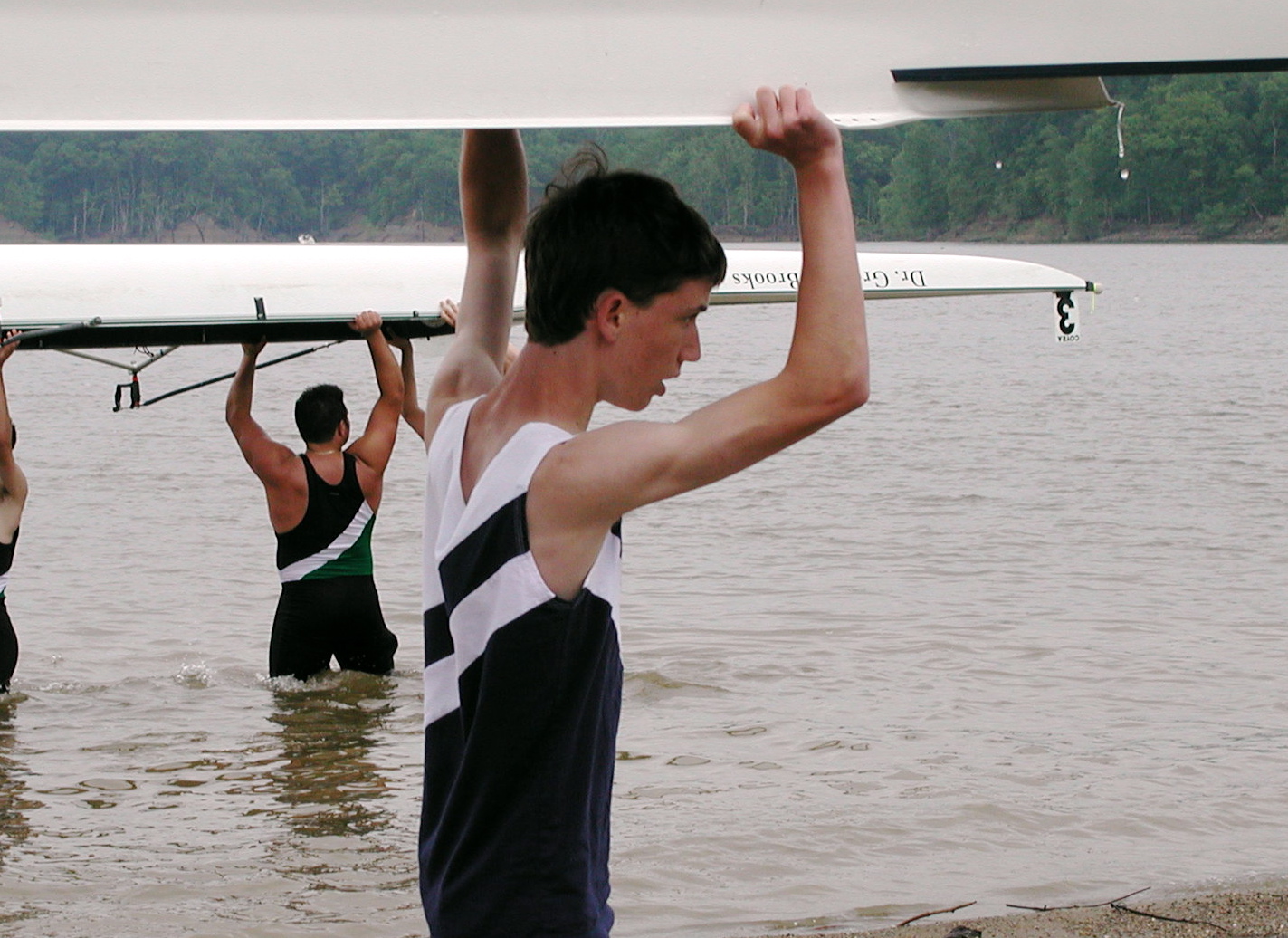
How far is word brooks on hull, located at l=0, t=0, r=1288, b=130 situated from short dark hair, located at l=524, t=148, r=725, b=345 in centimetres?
10

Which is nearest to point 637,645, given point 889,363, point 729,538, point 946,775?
point 946,775

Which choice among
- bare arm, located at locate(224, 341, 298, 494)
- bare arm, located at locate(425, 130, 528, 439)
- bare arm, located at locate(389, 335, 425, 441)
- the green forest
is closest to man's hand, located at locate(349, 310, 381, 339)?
bare arm, located at locate(389, 335, 425, 441)

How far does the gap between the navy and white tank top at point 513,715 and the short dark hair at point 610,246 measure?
15cm

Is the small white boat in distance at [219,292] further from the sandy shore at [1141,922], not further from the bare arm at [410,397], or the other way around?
the sandy shore at [1141,922]

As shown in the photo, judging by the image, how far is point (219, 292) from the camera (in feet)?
32.3

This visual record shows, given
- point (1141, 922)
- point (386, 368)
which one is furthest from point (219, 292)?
point (1141, 922)

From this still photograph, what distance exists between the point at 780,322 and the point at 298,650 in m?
40.1

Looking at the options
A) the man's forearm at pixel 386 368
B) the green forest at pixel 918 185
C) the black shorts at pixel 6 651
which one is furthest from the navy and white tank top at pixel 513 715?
the green forest at pixel 918 185

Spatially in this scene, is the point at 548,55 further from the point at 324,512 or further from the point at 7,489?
the point at 7,489

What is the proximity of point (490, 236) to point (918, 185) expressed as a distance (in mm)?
69538

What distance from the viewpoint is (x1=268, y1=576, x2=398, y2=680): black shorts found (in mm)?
7281

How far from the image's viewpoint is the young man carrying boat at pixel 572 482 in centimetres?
173

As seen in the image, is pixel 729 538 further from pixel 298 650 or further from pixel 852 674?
pixel 298 650

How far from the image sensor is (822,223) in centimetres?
174
